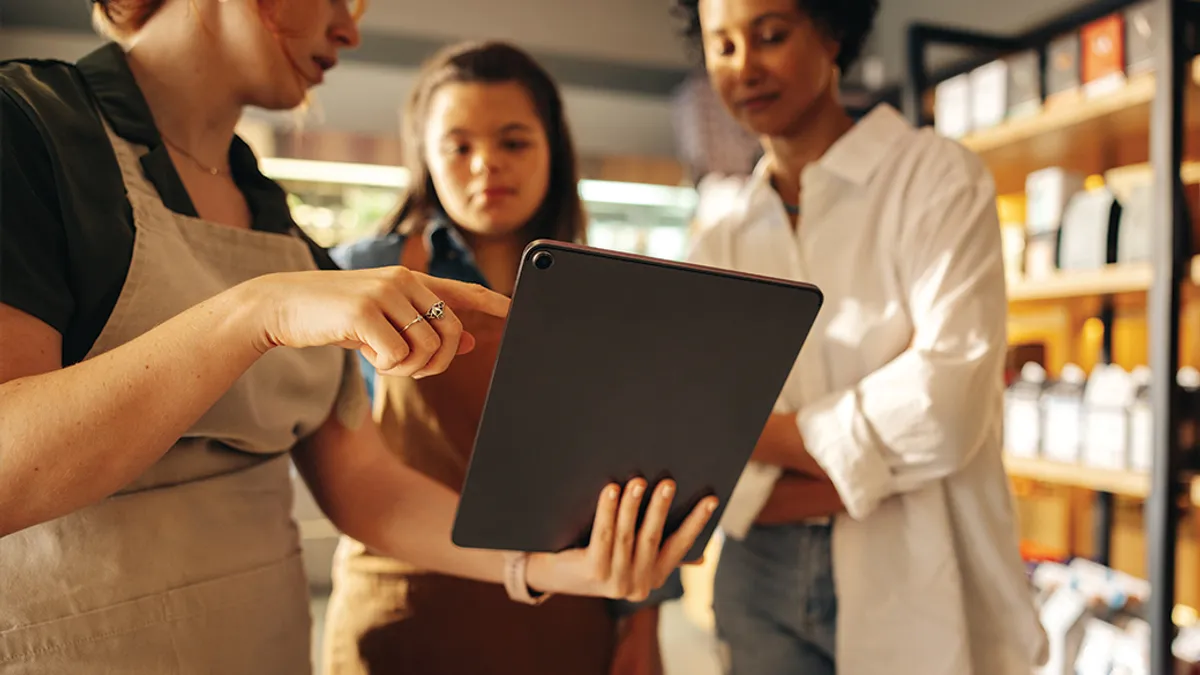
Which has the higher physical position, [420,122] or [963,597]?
[420,122]

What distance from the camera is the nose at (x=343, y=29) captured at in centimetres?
90

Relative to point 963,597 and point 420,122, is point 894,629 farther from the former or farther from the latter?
point 420,122

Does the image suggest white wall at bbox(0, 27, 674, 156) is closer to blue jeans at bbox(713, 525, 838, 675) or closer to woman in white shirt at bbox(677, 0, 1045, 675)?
woman in white shirt at bbox(677, 0, 1045, 675)

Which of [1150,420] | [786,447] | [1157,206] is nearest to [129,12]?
[786,447]

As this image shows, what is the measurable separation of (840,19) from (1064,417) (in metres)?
1.18

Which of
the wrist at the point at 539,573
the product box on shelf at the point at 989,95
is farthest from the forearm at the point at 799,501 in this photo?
the product box on shelf at the point at 989,95

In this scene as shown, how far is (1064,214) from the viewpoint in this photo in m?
1.94

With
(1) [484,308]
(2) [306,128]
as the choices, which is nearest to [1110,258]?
(1) [484,308]

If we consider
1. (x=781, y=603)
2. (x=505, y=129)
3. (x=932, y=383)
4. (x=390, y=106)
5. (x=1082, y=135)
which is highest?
(x=390, y=106)

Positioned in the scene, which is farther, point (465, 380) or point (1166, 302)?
point (1166, 302)

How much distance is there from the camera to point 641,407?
700mm

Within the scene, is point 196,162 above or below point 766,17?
below

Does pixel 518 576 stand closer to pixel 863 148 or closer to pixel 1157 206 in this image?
pixel 863 148

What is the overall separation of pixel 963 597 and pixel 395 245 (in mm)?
944
